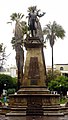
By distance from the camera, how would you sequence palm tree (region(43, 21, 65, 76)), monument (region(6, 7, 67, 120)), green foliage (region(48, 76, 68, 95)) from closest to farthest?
1. monument (region(6, 7, 67, 120))
2. green foliage (region(48, 76, 68, 95))
3. palm tree (region(43, 21, 65, 76))

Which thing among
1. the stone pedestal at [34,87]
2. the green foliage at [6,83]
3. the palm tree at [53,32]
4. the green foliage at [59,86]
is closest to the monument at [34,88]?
the stone pedestal at [34,87]

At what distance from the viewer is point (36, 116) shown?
23547 millimetres

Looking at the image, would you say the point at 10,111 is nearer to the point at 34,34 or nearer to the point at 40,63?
the point at 40,63

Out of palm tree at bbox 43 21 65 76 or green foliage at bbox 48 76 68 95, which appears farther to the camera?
palm tree at bbox 43 21 65 76

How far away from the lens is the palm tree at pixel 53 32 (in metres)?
73.2

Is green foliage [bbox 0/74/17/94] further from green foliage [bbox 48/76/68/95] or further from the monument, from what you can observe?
the monument

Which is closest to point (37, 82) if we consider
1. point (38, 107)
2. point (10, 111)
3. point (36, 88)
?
point (36, 88)

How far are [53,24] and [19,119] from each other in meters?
51.0

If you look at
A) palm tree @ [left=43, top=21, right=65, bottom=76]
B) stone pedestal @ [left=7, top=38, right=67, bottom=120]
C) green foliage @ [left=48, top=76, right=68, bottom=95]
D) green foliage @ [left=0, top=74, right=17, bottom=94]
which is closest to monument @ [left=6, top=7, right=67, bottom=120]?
stone pedestal @ [left=7, top=38, right=67, bottom=120]

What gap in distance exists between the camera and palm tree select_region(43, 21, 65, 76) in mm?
73206

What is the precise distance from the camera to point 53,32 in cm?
7481

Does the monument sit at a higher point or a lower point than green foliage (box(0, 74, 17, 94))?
higher

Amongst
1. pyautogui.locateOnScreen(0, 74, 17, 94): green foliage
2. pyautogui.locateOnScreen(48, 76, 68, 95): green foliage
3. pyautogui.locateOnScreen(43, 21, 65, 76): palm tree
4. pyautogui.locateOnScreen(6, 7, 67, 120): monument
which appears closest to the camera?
pyautogui.locateOnScreen(6, 7, 67, 120): monument

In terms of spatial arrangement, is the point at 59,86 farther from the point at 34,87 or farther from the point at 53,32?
the point at 34,87
